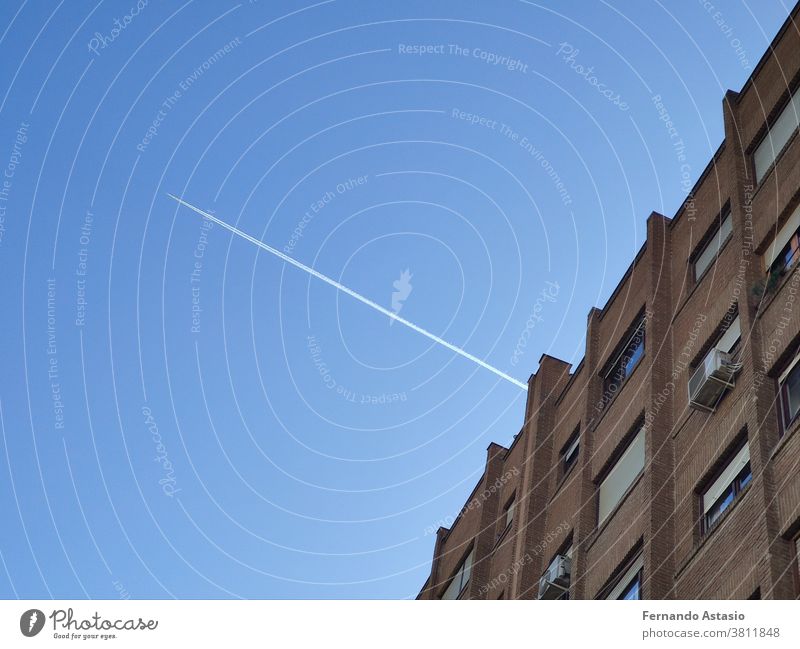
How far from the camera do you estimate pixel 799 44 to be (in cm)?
2256

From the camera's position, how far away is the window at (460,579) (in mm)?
33250

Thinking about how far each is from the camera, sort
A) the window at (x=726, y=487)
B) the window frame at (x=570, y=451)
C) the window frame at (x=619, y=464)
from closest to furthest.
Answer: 1. the window at (x=726, y=487)
2. the window frame at (x=619, y=464)
3. the window frame at (x=570, y=451)

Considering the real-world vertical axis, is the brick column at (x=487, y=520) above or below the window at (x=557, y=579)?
above

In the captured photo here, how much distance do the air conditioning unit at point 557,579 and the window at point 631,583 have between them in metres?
2.05

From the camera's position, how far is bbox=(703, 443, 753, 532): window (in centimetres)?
1930

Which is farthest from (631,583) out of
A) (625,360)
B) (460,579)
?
(460,579)

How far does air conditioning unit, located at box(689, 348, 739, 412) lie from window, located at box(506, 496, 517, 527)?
392 inches

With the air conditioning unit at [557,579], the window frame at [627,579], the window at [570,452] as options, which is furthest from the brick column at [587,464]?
the window frame at [627,579]

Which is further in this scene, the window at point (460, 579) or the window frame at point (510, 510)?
the window at point (460, 579)

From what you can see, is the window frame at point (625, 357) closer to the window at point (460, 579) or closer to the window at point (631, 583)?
the window at point (631, 583)
